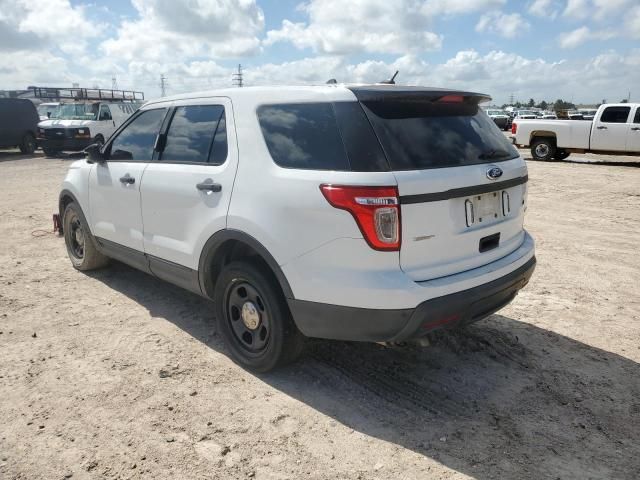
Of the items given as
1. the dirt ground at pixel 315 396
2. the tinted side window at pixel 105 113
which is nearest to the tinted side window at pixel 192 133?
the dirt ground at pixel 315 396

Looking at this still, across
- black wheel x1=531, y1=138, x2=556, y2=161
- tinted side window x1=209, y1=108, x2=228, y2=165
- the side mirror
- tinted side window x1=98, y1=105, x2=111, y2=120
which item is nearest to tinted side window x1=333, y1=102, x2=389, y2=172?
Answer: tinted side window x1=209, y1=108, x2=228, y2=165

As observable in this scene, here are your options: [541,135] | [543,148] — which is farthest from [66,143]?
[543,148]

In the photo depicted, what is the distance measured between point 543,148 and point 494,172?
16.1 m

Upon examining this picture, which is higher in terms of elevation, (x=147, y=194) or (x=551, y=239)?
(x=147, y=194)

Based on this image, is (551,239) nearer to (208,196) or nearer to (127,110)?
(208,196)

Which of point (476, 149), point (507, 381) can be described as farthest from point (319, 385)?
point (476, 149)

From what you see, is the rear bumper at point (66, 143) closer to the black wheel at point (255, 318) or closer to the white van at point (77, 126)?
the white van at point (77, 126)

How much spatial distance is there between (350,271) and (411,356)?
1.28 meters

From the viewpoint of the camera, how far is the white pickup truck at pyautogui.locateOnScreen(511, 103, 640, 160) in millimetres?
15922

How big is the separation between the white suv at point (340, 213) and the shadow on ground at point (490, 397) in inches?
18.7

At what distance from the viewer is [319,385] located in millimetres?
3303

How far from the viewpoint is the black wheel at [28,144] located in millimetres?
21406

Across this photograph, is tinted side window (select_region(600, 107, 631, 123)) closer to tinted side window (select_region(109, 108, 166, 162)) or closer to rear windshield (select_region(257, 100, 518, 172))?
rear windshield (select_region(257, 100, 518, 172))

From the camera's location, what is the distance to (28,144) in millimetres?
21531
